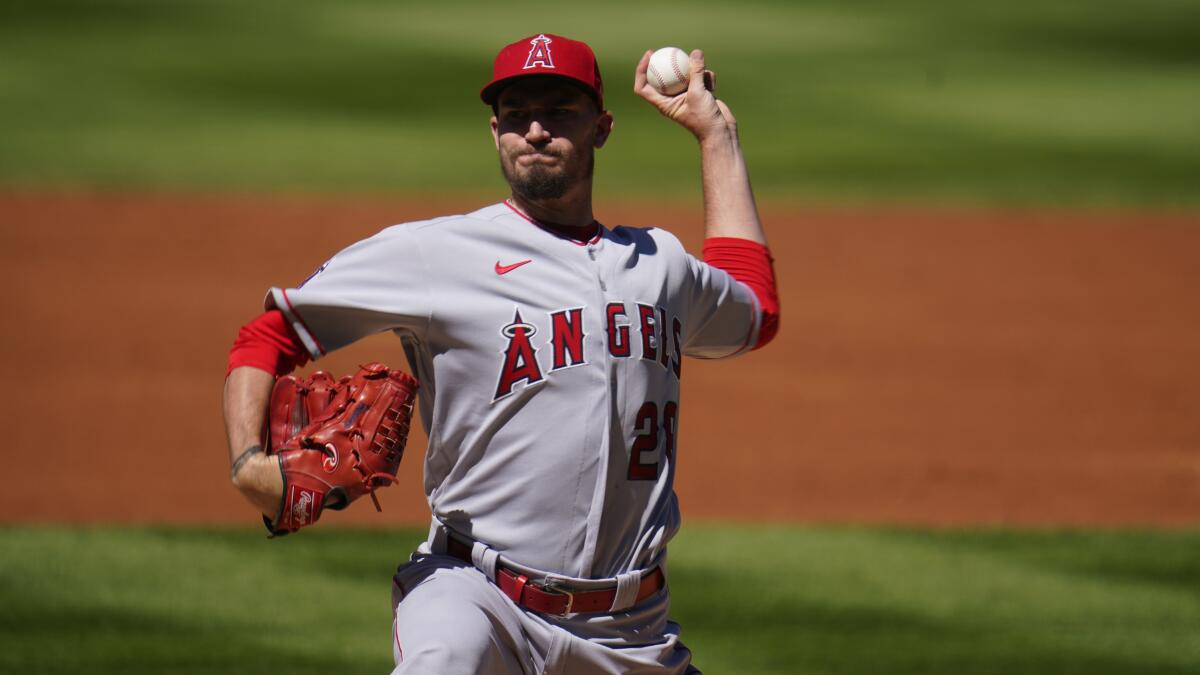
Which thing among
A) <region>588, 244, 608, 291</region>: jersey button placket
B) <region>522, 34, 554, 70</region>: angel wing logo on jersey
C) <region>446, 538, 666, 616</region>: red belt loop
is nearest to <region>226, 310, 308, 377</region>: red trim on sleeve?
<region>446, 538, 666, 616</region>: red belt loop

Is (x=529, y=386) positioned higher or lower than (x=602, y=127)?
lower

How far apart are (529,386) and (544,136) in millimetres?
565

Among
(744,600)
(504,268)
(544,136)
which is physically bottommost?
(744,600)

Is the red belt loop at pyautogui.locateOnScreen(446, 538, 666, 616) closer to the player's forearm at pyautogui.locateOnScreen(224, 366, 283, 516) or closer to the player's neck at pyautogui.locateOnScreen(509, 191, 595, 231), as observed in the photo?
the player's forearm at pyautogui.locateOnScreen(224, 366, 283, 516)

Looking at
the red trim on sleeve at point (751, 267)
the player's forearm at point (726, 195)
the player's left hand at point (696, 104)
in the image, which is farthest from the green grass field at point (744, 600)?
the player's left hand at point (696, 104)

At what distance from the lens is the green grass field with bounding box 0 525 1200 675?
19.9 ft

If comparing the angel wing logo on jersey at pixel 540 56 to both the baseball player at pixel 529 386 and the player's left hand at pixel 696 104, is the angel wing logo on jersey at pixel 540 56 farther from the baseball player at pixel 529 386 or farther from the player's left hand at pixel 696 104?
the player's left hand at pixel 696 104

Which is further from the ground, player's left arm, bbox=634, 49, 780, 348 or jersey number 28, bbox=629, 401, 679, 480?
player's left arm, bbox=634, 49, 780, 348

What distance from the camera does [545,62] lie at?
350cm

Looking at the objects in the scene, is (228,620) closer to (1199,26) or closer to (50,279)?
(50,279)

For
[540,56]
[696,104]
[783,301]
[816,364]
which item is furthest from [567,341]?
[783,301]

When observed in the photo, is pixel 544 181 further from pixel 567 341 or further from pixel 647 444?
pixel 647 444

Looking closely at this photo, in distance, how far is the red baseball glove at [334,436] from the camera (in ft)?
10.6

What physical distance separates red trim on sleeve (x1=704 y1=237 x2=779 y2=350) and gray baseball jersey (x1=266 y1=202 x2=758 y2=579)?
1.72 ft
